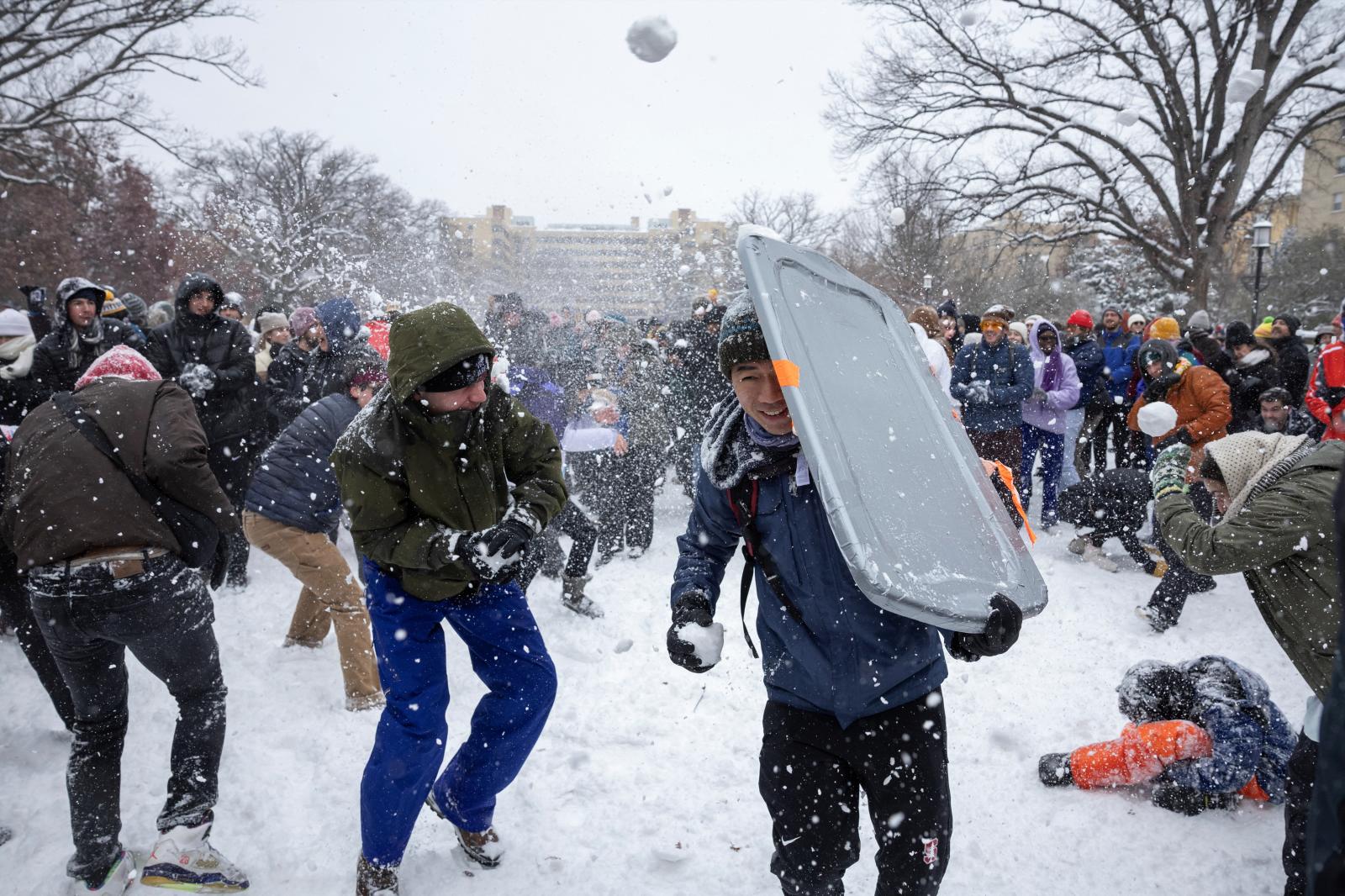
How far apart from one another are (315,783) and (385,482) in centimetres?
174

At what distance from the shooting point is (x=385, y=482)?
262 centimetres

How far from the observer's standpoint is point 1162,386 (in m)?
6.64

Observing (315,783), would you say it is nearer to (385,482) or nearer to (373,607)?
(373,607)

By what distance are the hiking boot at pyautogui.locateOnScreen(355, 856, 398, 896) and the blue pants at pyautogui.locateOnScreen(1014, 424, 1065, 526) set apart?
6.31m

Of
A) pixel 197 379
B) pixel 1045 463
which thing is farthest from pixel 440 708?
pixel 1045 463

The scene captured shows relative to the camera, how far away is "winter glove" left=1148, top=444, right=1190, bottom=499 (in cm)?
304

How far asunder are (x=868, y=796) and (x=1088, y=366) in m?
7.54

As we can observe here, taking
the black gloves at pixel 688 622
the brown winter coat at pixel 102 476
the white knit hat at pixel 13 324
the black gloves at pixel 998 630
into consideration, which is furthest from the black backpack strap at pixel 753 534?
the white knit hat at pixel 13 324

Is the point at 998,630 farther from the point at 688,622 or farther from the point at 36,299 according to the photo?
the point at 36,299

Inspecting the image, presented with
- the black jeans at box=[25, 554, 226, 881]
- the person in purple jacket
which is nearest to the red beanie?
the black jeans at box=[25, 554, 226, 881]

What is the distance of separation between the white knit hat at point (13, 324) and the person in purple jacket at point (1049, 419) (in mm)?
7627

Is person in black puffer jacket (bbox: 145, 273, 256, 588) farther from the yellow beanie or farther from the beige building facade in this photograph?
the beige building facade

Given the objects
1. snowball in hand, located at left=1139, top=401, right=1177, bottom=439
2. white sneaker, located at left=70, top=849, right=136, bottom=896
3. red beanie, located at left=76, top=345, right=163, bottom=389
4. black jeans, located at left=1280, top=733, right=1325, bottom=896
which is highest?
red beanie, located at left=76, top=345, right=163, bottom=389

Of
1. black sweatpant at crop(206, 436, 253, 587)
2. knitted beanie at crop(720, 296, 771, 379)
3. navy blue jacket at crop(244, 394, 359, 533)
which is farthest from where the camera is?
black sweatpant at crop(206, 436, 253, 587)
